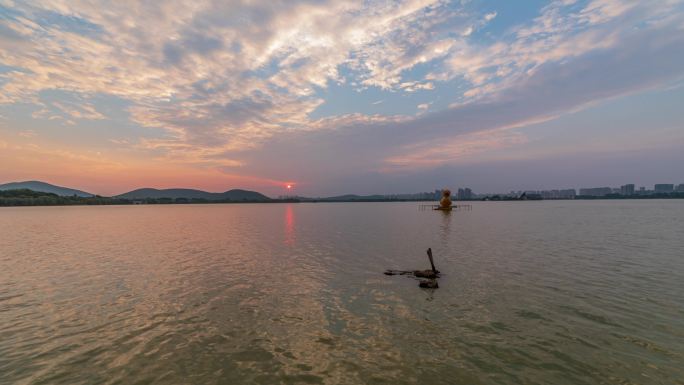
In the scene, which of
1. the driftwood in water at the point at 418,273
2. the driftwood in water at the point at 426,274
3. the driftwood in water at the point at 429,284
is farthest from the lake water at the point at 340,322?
the driftwood in water at the point at 418,273

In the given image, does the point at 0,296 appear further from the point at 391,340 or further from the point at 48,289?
the point at 391,340

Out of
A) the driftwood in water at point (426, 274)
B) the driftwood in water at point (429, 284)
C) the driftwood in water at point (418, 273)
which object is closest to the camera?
the driftwood in water at point (429, 284)

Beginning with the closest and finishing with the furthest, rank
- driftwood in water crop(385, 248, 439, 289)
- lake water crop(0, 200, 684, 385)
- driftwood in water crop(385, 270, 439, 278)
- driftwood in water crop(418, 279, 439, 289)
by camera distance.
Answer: lake water crop(0, 200, 684, 385) → driftwood in water crop(418, 279, 439, 289) → driftwood in water crop(385, 248, 439, 289) → driftwood in water crop(385, 270, 439, 278)

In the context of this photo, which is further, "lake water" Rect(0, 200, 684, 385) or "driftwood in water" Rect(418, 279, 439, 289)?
"driftwood in water" Rect(418, 279, 439, 289)

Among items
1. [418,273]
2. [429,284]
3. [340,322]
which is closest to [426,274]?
[418,273]

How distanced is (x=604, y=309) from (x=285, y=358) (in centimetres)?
1824

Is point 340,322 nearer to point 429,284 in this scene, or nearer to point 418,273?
point 429,284

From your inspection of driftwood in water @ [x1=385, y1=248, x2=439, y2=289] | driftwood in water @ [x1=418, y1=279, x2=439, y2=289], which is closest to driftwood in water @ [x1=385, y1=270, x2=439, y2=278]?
driftwood in water @ [x1=385, y1=248, x2=439, y2=289]

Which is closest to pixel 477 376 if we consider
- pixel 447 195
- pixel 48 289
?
pixel 48 289

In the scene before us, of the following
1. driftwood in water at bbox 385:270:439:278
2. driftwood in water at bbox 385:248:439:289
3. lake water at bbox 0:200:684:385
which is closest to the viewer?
lake water at bbox 0:200:684:385

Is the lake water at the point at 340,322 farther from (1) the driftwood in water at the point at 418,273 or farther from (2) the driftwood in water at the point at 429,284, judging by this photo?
(1) the driftwood in water at the point at 418,273

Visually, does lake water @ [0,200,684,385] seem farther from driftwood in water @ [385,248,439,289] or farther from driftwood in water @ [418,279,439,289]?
driftwood in water @ [385,248,439,289]

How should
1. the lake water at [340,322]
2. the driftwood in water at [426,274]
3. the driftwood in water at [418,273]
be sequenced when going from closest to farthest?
the lake water at [340,322] → the driftwood in water at [426,274] → the driftwood in water at [418,273]

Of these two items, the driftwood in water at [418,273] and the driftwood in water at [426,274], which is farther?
the driftwood in water at [418,273]
